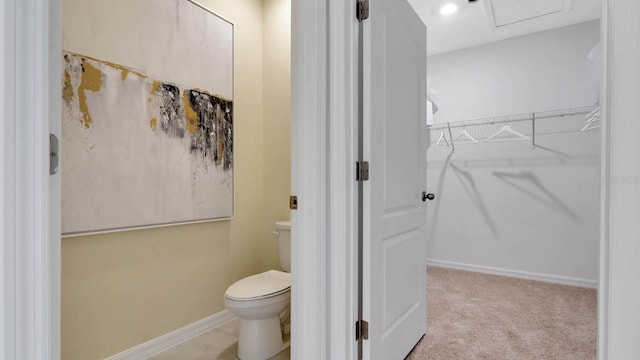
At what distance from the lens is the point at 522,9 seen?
283cm

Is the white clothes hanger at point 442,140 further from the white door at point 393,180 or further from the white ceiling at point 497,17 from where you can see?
the white door at point 393,180

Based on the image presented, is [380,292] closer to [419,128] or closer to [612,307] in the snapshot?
[612,307]

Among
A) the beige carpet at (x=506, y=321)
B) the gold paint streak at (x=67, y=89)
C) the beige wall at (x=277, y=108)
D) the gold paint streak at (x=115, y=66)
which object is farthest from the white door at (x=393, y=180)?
the gold paint streak at (x=67, y=89)

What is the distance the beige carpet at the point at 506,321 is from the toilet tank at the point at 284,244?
3.17ft

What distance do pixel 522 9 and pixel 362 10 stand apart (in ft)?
7.30

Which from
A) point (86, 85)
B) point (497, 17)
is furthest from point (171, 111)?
point (497, 17)

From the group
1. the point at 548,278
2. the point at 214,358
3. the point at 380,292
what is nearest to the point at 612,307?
the point at 380,292

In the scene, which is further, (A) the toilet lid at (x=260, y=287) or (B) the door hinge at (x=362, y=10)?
(A) the toilet lid at (x=260, y=287)

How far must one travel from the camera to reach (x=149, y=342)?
6.26 feet

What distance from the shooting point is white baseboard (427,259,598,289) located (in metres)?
3.04

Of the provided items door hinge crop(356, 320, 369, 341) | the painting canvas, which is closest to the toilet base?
door hinge crop(356, 320, 369, 341)

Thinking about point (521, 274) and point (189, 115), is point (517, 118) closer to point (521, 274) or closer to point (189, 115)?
point (521, 274)

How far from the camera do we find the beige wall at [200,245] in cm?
164

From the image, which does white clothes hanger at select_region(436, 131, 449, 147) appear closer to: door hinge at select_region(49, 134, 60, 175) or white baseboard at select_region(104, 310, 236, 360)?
white baseboard at select_region(104, 310, 236, 360)
